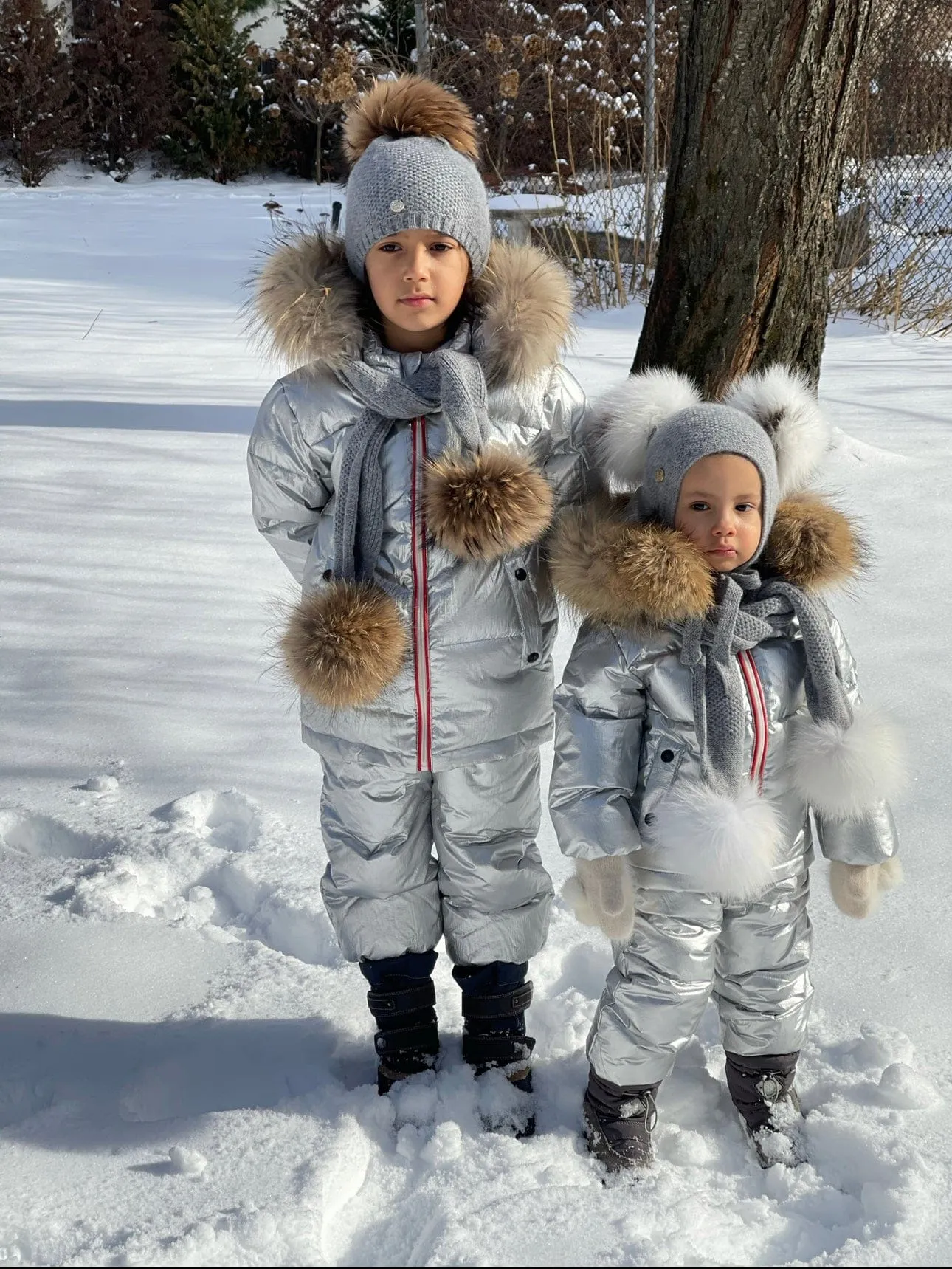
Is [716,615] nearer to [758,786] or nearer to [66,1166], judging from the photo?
[758,786]

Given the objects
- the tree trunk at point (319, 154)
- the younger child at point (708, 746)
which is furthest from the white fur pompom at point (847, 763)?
the tree trunk at point (319, 154)

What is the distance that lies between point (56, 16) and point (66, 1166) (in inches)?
728

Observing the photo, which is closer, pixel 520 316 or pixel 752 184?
A: pixel 520 316

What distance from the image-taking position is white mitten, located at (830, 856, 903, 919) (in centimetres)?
181

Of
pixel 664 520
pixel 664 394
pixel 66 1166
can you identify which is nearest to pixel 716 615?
pixel 664 520

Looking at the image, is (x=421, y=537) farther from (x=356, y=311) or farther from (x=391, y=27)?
(x=391, y=27)

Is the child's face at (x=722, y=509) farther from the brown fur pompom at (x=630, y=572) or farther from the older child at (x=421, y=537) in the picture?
the older child at (x=421, y=537)

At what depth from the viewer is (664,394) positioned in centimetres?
183

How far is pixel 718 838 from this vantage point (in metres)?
1.64

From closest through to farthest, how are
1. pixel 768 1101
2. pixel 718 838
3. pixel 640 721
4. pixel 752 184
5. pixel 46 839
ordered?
pixel 718 838 → pixel 640 721 → pixel 768 1101 → pixel 46 839 → pixel 752 184

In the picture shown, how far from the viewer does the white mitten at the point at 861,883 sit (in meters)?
1.81

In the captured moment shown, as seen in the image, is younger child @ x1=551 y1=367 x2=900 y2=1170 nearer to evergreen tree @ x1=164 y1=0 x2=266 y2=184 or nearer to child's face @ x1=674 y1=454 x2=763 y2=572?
child's face @ x1=674 y1=454 x2=763 y2=572

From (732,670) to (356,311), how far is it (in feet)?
2.73

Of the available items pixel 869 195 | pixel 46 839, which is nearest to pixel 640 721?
pixel 46 839
